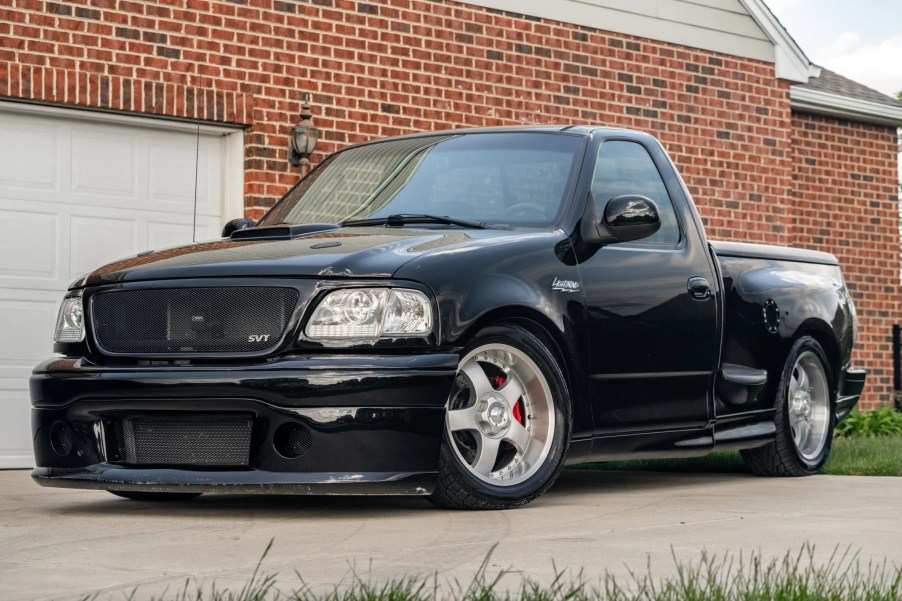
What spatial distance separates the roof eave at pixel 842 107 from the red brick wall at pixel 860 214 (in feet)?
0.38

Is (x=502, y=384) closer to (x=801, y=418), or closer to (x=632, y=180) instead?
(x=632, y=180)

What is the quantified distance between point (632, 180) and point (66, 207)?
4391mm

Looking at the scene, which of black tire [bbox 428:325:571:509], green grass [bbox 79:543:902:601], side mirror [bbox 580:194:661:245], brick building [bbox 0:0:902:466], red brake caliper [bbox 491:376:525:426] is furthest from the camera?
brick building [bbox 0:0:902:466]

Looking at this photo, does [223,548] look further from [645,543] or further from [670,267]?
[670,267]

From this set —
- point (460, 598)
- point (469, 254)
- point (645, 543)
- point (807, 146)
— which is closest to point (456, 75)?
point (807, 146)

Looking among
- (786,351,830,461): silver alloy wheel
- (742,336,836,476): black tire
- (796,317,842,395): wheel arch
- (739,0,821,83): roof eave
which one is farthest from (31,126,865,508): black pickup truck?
(739,0,821,83): roof eave

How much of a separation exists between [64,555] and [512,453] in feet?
6.86

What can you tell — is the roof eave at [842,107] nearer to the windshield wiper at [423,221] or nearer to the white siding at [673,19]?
the white siding at [673,19]

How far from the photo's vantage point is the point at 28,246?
387 inches

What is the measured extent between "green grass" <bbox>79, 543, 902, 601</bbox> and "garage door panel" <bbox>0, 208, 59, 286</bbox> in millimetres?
6162

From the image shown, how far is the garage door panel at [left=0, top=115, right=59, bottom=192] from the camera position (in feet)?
31.9

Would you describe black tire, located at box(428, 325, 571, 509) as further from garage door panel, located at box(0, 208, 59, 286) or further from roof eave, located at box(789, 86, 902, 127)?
roof eave, located at box(789, 86, 902, 127)

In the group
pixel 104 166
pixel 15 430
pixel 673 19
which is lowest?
pixel 15 430

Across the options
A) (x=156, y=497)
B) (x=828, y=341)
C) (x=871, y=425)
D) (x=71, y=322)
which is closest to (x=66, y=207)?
(x=156, y=497)
